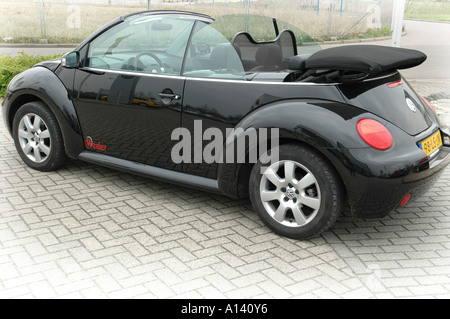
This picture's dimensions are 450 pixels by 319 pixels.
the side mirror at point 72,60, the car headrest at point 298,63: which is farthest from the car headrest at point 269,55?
the side mirror at point 72,60

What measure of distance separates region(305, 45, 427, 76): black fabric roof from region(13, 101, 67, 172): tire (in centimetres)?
264

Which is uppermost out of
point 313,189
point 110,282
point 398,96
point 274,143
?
point 398,96

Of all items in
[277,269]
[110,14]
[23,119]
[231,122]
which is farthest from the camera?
[110,14]

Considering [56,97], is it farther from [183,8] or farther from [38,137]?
[183,8]

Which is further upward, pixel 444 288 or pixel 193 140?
pixel 193 140

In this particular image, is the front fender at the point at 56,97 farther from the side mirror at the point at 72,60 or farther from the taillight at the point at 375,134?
the taillight at the point at 375,134

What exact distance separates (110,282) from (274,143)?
150cm

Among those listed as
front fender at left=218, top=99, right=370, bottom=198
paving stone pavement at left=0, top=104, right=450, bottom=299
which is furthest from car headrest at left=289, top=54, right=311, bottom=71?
paving stone pavement at left=0, top=104, right=450, bottom=299

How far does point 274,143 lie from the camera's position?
3.85m

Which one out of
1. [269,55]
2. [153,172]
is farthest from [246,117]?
[153,172]

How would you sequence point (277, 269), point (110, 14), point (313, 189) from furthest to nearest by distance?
point (110, 14)
point (313, 189)
point (277, 269)

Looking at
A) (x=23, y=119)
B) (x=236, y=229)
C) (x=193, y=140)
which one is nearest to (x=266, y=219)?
(x=236, y=229)

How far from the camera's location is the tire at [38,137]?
16.8 feet

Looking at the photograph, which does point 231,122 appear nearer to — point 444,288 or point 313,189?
point 313,189
